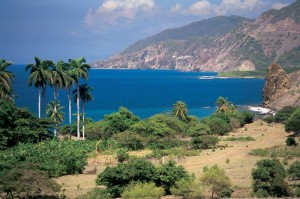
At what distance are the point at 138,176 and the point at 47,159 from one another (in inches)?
565

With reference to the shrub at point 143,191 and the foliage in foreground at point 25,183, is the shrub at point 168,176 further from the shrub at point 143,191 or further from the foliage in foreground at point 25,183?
the foliage in foreground at point 25,183

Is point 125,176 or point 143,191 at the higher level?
point 125,176

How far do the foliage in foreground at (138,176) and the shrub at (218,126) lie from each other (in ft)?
139

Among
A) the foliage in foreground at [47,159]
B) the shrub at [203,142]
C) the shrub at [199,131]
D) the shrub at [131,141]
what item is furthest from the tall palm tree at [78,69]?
the shrub at [199,131]

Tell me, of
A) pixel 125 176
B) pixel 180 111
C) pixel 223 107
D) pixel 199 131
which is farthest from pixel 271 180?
pixel 223 107

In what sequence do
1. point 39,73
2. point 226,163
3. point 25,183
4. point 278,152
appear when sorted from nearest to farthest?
1. point 25,183
2. point 226,163
3. point 278,152
4. point 39,73

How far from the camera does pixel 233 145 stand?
6191 centimetres

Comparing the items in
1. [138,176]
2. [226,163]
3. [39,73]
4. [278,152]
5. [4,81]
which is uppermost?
[39,73]

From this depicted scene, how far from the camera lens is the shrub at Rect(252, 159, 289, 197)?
32656 millimetres

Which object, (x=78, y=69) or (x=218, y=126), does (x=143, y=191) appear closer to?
(x=78, y=69)

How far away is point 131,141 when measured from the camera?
58969mm

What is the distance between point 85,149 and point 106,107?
81.5 m

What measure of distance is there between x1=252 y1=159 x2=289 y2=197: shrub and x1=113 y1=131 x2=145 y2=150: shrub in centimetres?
2660

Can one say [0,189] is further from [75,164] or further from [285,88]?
[285,88]
